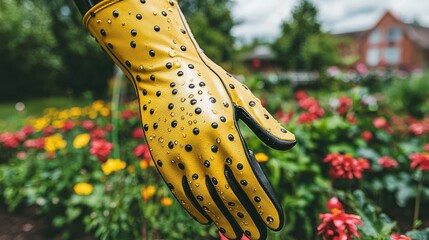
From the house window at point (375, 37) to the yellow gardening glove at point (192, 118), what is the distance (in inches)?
1363

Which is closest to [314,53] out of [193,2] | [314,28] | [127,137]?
[314,28]

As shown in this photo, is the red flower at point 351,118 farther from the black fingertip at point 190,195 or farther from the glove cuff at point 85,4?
the glove cuff at point 85,4

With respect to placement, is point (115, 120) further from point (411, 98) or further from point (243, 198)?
point (411, 98)

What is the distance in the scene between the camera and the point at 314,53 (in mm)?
17734

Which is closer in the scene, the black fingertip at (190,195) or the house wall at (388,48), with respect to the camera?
the black fingertip at (190,195)

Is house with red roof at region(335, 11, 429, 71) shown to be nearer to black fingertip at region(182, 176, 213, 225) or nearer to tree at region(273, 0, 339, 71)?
tree at region(273, 0, 339, 71)

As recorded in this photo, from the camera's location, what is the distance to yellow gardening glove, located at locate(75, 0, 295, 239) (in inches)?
34.9

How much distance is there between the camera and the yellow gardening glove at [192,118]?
2.90ft

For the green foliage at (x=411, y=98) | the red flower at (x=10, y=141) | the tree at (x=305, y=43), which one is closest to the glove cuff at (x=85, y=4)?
the red flower at (x=10, y=141)

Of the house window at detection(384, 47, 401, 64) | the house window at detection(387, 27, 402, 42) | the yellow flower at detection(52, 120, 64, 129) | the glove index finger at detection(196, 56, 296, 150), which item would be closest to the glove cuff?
the glove index finger at detection(196, 56, 296, 150)

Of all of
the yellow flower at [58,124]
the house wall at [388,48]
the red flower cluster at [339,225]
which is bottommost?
the house wall at [388,48]

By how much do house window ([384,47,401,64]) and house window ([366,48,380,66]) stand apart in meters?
0.74

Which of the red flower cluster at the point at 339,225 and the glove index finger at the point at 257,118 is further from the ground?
the glove index finger at the point at 257,118

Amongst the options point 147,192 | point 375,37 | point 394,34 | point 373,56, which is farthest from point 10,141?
point 375,37
